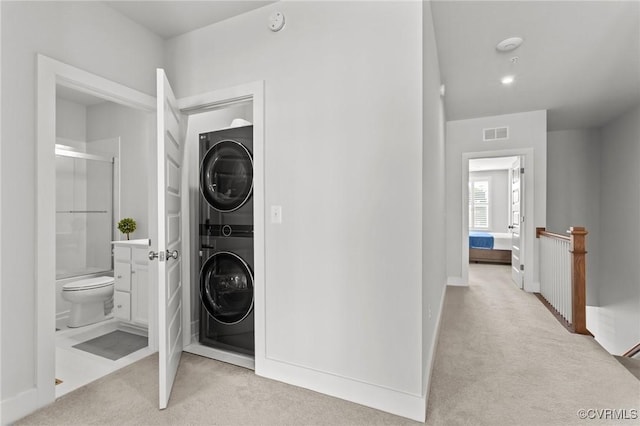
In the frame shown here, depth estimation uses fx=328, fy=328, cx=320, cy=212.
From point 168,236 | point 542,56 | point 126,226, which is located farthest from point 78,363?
point 542,56

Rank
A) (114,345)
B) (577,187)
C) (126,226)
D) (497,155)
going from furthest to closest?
(577,187) → (497,155) → (126,226) → (114,345)

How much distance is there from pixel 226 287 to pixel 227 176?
2.95 feet

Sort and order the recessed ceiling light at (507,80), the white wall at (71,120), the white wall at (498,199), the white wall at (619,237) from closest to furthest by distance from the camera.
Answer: the recessed ceiling light at (507,80), the white wall at (71,120), the white wall at (619,237), the white wall at (498,199)

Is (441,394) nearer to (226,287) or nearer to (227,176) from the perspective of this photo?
(226,287)

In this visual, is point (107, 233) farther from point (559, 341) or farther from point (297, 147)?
point (559, 341)

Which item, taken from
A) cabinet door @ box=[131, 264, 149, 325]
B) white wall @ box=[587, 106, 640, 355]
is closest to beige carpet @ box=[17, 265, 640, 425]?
cabinet door @ box=[131, 264, 149, 325]

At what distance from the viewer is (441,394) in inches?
81.7

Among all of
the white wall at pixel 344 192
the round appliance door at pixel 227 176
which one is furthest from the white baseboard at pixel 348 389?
the round appliance door at pixel 227 176

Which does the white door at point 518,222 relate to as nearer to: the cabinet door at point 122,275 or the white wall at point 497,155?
the white wall at point 497,155

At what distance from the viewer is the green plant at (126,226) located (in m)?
3.82

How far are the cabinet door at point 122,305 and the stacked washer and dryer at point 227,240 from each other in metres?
0.99

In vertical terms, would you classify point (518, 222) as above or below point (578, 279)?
above

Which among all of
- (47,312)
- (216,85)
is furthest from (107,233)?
(216,85)

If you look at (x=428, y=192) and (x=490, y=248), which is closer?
(x=428, y=192)
